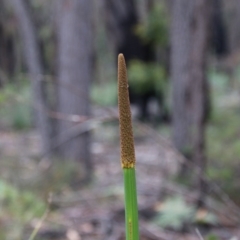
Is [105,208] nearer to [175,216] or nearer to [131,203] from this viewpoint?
[175,216]

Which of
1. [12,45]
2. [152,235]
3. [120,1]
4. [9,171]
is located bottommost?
[152,235]

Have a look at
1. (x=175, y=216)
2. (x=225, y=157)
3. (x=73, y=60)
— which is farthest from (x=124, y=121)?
(x=73, y=60)

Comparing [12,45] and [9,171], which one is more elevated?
[12,45]

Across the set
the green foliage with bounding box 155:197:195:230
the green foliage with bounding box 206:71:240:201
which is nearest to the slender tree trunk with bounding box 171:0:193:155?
the green foliage with bounding box 206:71:240:201

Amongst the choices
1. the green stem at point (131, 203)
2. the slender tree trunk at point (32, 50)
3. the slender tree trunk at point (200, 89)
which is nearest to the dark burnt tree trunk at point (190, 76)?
the slender tree trunk at point (200, 89)

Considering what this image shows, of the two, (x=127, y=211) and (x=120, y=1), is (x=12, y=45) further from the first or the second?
(x=127, y=211)

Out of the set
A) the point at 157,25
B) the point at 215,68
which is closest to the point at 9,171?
the point at 157,25
